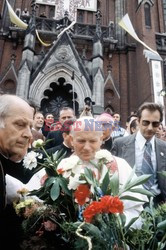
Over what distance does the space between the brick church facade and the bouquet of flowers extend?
1043cm

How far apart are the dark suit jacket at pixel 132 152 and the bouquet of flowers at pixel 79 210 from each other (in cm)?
144

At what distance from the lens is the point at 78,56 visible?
12.9m

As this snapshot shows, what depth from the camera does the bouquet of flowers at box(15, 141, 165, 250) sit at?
1123 mm

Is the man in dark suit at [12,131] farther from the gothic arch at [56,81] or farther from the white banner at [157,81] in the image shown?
the white banner at [157,81]

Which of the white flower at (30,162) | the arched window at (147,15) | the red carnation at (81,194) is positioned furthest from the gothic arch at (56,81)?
the red carnation at (81,194)

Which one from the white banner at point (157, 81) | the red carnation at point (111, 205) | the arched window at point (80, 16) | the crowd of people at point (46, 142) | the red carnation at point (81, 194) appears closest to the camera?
the red carnation at point (111, 205)

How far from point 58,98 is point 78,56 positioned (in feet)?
7.54

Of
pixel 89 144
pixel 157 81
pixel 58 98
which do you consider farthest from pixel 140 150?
pixel 58 98

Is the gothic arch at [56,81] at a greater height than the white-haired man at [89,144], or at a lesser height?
greater

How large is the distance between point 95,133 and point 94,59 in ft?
37.5

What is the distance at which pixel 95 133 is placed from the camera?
1.86m

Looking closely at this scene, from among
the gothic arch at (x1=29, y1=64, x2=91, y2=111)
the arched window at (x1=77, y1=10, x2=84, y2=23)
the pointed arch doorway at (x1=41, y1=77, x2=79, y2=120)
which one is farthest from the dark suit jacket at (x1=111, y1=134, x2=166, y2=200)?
the arched window at (x1=77, y1=10, x2=84, y2=23)

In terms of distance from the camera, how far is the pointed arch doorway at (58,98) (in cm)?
1309

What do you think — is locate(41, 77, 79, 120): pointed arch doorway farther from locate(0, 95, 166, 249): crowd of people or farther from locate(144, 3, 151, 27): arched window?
locate(0, 95, 166, 249): crowd of people
